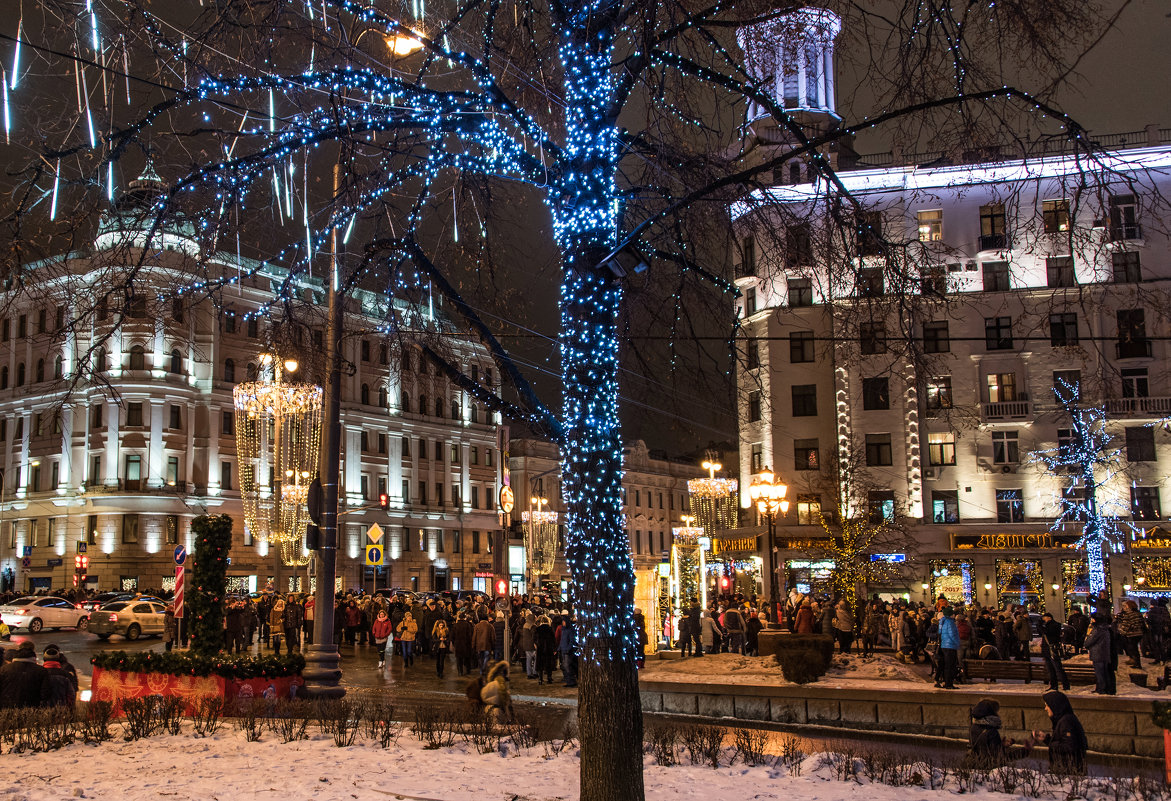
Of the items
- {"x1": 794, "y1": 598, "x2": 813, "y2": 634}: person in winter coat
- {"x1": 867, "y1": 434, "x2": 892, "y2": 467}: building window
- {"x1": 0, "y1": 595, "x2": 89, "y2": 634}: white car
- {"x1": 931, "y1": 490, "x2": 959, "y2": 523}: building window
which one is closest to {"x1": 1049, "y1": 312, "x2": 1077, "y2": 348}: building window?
{"x1": 794, "y1": 598, "x2": 813, "y2": 634}: person in winter coat

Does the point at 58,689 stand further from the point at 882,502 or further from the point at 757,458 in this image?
the point at 757,458

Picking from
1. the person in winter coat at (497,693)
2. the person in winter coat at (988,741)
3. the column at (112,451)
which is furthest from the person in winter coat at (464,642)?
the column at (112,451)

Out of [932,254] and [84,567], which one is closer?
[932,254]

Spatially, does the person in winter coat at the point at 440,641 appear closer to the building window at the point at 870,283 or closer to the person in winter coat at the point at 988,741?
the person in winter coat at the point at 988,741

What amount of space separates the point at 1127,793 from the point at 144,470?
6177cm

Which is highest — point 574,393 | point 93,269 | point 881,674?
point 93,269

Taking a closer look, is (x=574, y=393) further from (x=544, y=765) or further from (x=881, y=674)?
(x=881, y=674)

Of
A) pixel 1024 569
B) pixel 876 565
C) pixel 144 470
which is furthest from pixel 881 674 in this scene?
pixel 144 470

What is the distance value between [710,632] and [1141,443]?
2809 cm

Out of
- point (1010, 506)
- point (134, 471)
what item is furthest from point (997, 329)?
point (134, 471)

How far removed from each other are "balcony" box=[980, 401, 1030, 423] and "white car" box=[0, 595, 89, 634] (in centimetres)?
3926

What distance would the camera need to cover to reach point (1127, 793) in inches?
356

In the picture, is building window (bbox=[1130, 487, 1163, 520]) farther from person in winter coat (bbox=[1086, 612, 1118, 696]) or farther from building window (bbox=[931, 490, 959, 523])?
person in winter coat (bbox=[1086, 612, 1118, 696])

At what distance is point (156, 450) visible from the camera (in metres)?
62.5
